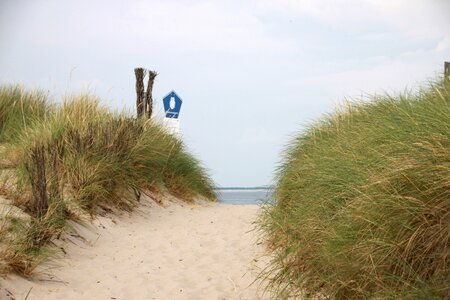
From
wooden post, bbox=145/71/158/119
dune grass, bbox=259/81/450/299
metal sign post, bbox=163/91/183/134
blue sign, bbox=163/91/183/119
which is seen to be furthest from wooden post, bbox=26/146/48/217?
blue sign, bbox=163/91/183/119

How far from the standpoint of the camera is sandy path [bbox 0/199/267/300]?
15.8 feet

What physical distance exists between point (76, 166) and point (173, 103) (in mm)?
7100

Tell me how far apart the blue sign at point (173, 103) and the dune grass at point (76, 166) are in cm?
273

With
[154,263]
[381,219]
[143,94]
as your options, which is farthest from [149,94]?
[381,219]

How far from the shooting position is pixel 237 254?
6270 mm

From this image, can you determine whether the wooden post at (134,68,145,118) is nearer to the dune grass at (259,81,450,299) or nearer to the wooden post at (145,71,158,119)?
the wooden post at (145,71,158,119)

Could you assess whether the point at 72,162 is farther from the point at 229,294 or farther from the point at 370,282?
the point at 370,282

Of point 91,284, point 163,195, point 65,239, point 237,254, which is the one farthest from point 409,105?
point 163,195

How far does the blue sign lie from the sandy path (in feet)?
20.0

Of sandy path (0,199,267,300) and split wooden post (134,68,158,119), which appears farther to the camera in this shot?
split wooden post (134,68,158,119)

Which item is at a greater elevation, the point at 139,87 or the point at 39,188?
the point at 139,87

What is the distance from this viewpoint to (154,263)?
5996mm

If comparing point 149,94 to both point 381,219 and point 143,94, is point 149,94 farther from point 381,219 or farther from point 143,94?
point 381,219

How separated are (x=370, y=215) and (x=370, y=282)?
1.56 ft
